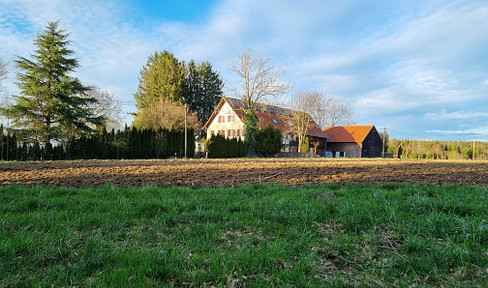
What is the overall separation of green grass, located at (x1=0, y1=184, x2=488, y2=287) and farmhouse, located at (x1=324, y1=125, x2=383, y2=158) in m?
45.2

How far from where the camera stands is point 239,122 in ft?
122

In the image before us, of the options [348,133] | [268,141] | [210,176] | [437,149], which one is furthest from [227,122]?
[437,149]

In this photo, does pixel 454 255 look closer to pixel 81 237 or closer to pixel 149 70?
pixel 81 237

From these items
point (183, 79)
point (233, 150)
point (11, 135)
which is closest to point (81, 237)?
point (11, 135)

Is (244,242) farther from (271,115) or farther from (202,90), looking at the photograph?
(202,90)

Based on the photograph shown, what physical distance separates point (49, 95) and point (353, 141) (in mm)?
43743

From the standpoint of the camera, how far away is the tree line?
61.6ft

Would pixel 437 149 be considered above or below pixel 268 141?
below

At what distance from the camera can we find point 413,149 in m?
51.1

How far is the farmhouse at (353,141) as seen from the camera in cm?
4728

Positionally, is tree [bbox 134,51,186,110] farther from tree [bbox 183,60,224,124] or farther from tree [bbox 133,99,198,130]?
tree [bbox 133,99,198,130]

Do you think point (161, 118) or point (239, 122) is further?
point (239, 122)

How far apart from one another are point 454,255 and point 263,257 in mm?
1851

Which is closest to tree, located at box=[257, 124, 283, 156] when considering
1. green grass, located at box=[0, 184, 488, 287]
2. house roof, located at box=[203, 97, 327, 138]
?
house roof, located at box=[203, 97, 327, 138]
